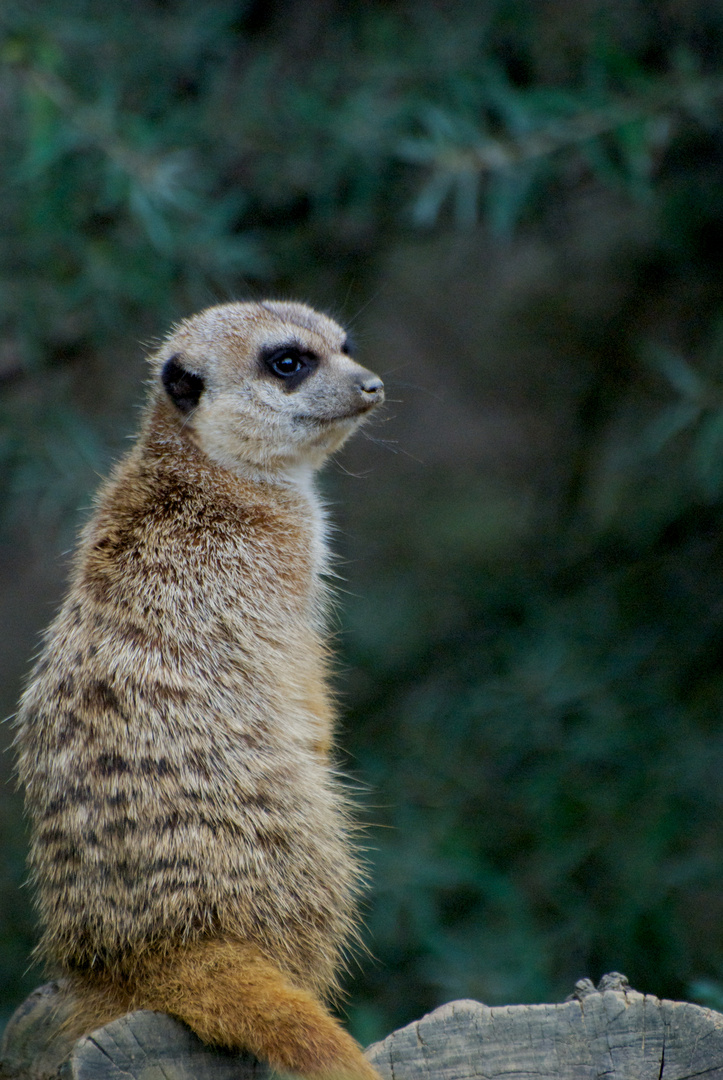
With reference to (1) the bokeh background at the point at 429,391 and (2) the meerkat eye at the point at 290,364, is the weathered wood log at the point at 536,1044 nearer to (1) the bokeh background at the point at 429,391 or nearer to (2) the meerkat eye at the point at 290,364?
(2) the meerkat eye at the point at 290,364

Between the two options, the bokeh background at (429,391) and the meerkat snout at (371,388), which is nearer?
the meerkat snout at (371,388)

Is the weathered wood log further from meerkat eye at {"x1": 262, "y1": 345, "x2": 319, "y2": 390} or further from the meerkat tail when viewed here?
meerkat eye at {"x1": 262, "y1": 345, "x2": 319, "y2": 390}

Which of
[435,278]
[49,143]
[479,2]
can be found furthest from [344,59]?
[435,278]

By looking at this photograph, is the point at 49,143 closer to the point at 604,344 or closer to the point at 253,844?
the point at 253,844

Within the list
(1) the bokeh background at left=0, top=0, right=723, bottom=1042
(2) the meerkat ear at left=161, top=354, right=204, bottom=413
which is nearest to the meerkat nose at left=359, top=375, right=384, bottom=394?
(2) the meerkat ear at left=161, top=354, right=204, bottom=413

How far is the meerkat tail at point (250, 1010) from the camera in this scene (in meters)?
1.36

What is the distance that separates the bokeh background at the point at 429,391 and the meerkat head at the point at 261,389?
25.8 inches

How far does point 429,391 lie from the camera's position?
331cm

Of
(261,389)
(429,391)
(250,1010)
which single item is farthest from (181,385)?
(429,391)

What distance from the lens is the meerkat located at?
156 cm

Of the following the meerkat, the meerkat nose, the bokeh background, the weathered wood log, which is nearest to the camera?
the weathered wood log

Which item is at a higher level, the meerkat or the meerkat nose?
the meerkat nose

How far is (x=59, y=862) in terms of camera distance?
1649 millimetres

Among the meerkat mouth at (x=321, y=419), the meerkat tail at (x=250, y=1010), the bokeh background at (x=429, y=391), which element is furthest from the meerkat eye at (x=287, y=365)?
the meerkat tail at (x=250, y=1010)
